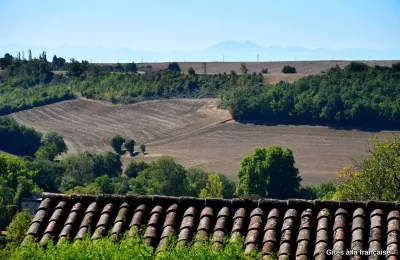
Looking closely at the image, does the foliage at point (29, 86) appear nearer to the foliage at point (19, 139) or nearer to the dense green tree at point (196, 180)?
the foliage at point (19, 139)

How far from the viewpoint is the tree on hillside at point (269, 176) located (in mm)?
88500

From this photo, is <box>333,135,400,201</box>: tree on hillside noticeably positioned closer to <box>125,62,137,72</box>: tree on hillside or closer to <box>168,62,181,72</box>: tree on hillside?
<box>168,62,181,72</box>: tree on hillside

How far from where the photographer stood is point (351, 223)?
38.5 feet

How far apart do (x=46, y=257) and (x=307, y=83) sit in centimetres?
12440

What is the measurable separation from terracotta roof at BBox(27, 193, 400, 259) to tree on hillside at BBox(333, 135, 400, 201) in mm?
23940

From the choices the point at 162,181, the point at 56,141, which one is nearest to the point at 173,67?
the point at 56,141

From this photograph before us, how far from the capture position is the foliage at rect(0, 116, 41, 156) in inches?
4547

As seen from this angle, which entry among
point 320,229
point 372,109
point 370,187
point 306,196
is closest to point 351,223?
point 320,229

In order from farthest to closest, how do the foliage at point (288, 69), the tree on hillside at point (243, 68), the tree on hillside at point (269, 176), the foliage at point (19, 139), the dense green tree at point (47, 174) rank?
the tree on hillside at point (243, 68), the foliage at point (288, 69), the foliage at point (19, 139), the tree on hillside at point (269, 176), the dense green tree at point (47, 174)

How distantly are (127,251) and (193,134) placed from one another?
10482 centimetres

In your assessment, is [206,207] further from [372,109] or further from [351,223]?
[372,109]

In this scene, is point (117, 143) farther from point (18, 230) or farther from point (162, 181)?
point (18, 230)

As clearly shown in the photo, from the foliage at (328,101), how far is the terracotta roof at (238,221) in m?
105

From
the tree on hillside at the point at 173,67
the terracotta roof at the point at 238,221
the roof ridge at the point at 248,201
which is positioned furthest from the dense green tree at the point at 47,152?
the terracotta roof at the point at 238,221
